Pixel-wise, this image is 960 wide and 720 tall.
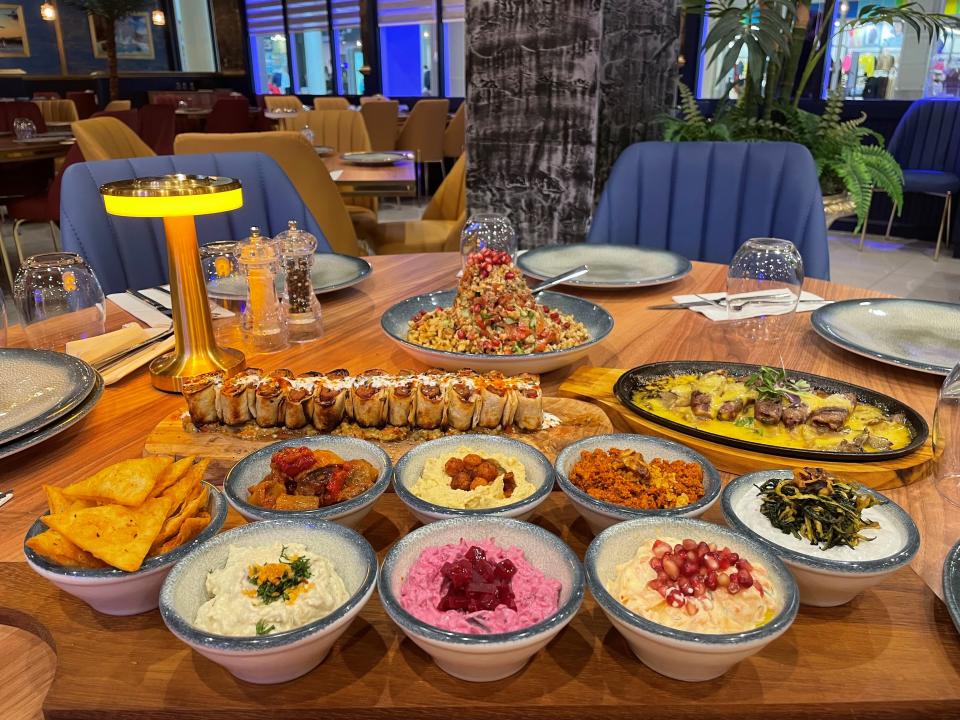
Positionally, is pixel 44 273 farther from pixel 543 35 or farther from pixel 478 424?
pixel 543 35

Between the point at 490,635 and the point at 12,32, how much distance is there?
650 inches

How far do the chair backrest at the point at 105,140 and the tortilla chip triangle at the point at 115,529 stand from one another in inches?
148

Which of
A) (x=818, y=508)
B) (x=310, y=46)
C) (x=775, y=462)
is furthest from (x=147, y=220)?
(x=310, y=46)

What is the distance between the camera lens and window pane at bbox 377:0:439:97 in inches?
473

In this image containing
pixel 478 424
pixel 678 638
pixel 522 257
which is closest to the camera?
pixel 678 638

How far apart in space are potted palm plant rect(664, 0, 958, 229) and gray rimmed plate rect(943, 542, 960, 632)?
9.61ft

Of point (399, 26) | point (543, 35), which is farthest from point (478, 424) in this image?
point (399, 26)

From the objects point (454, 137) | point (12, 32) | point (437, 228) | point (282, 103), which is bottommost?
point (437, 228)

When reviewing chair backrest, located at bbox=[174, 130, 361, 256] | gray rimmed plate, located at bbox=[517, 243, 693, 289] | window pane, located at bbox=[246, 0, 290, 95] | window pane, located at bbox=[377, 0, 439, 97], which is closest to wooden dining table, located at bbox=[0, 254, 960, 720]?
gray rimmed plate, located at bbox=[517, 243, 693, 289]

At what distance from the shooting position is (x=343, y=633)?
79cm

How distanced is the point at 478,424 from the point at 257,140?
2.89 metres

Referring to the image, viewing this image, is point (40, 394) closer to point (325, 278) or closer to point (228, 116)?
point (325, 278)

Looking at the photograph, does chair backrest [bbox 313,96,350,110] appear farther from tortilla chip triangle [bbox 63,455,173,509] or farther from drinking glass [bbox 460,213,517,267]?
tortilla chip triangle [bbox 63,455,173,509]

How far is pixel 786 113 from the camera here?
148 inches
